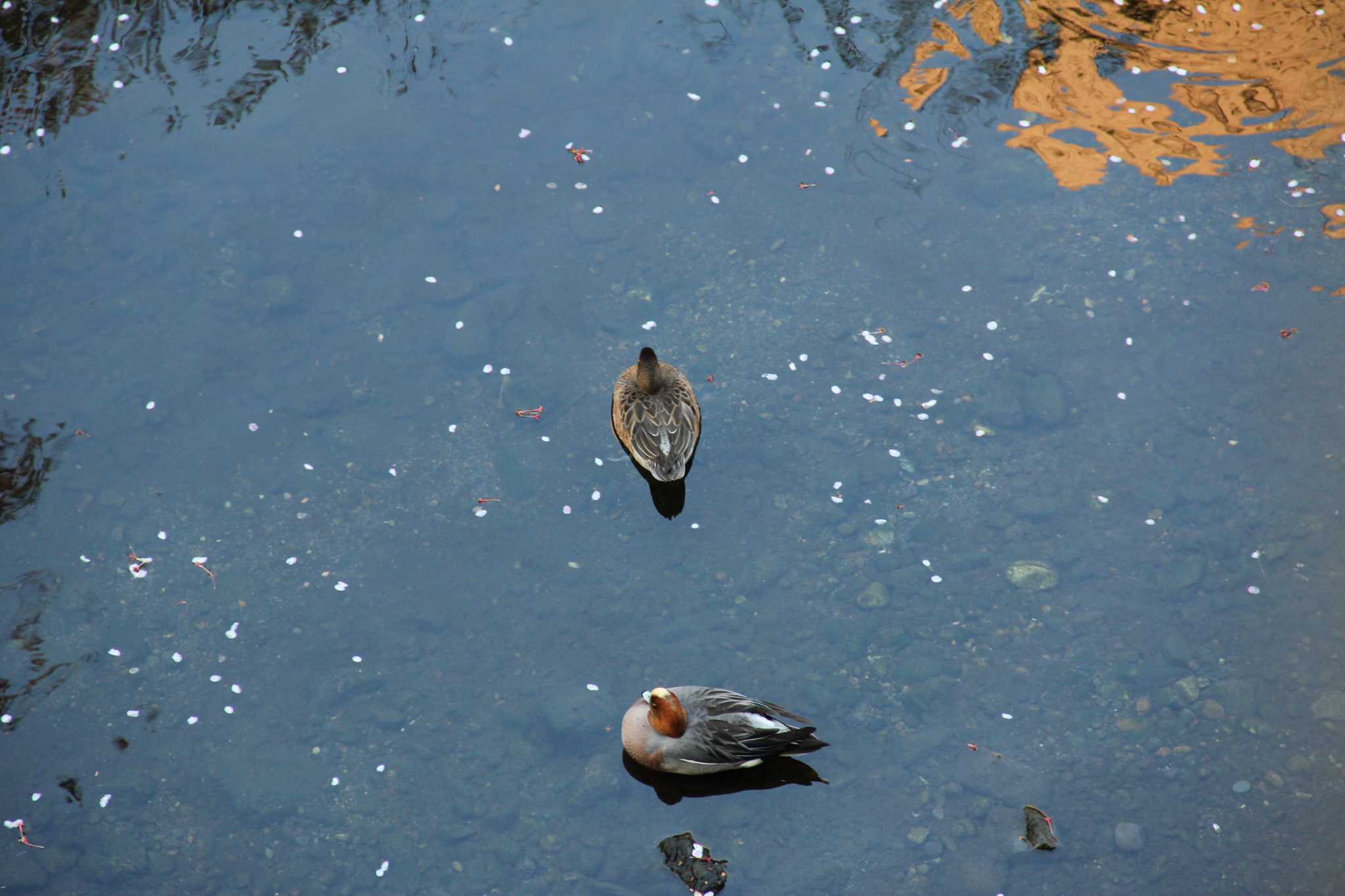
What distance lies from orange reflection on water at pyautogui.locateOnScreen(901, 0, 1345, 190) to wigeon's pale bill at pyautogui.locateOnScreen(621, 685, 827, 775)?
282 inches

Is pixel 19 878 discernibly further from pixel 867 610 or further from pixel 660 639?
pixel 867 610

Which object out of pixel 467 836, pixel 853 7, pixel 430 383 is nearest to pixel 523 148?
pixel 430 383

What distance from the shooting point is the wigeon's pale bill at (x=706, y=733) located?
24.8 ft

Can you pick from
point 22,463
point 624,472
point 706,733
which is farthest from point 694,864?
point 22,463

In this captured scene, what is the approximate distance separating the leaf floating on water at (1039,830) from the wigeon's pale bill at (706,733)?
5.10 feet

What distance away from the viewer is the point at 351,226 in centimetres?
1120

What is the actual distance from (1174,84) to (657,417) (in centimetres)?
783

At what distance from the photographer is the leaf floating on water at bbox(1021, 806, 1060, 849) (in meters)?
7.38

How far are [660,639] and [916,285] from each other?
186 inches

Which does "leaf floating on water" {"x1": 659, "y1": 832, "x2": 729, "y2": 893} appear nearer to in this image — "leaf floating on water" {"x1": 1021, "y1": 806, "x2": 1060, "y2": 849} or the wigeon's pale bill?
the wigeon's pale bill

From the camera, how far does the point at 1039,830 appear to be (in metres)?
7.42

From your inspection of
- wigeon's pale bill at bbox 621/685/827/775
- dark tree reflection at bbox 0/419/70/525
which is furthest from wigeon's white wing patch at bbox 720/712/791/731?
dark tree reflection at bbox 0/419/70/525

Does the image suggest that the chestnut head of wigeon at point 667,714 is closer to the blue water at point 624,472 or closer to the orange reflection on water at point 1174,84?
the blue water at point 624,472

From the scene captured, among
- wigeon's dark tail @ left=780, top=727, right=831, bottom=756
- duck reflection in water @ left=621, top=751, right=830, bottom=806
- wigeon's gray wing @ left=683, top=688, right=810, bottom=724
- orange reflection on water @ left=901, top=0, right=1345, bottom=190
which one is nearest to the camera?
wigeon's dark tail @ left=780, top=727, right=831, bottom=756
